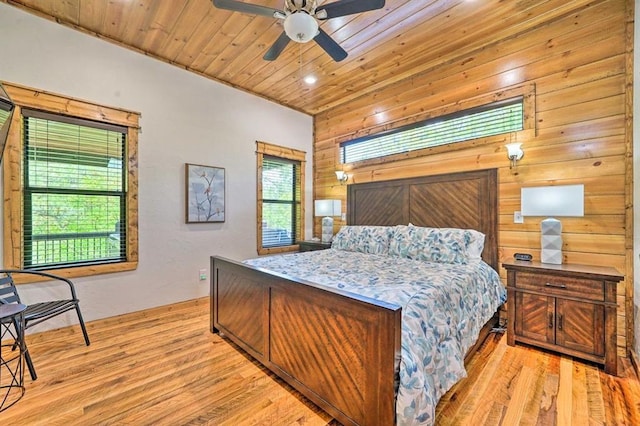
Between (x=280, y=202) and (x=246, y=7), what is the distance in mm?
3092

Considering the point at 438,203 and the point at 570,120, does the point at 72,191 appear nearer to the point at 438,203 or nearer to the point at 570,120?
the point at 438,203

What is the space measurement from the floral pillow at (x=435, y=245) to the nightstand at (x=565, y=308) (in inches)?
16.2

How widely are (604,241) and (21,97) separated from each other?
539 cm

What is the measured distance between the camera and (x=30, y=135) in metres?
2.71

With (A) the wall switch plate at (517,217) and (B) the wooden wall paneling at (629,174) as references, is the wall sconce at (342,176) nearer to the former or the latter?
(A) the wall switch plate at (517,217)

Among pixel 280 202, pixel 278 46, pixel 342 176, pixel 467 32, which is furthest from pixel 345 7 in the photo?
pixel 280 202

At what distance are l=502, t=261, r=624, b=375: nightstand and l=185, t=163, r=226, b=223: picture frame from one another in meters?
3.43

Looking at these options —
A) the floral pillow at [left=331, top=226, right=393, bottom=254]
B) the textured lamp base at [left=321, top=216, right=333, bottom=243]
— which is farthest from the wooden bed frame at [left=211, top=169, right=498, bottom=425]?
the textured lamp base at [left=321, top=216, right=333, bottom=243]

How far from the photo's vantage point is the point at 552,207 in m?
2.45

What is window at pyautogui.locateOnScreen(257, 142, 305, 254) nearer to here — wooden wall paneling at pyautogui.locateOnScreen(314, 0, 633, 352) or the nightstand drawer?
wooden wall paneling at pyautogui.locateOnScreen(314, 0, 633, 352)

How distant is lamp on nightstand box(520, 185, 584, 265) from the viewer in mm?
2361

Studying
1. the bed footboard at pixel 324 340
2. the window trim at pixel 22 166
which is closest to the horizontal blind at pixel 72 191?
the window trim at pixel 22 166

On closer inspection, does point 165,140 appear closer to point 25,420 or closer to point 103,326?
point 103,326

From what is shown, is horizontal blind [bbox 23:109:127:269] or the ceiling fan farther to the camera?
horizontal blind [bbox 23:109:127:269]
